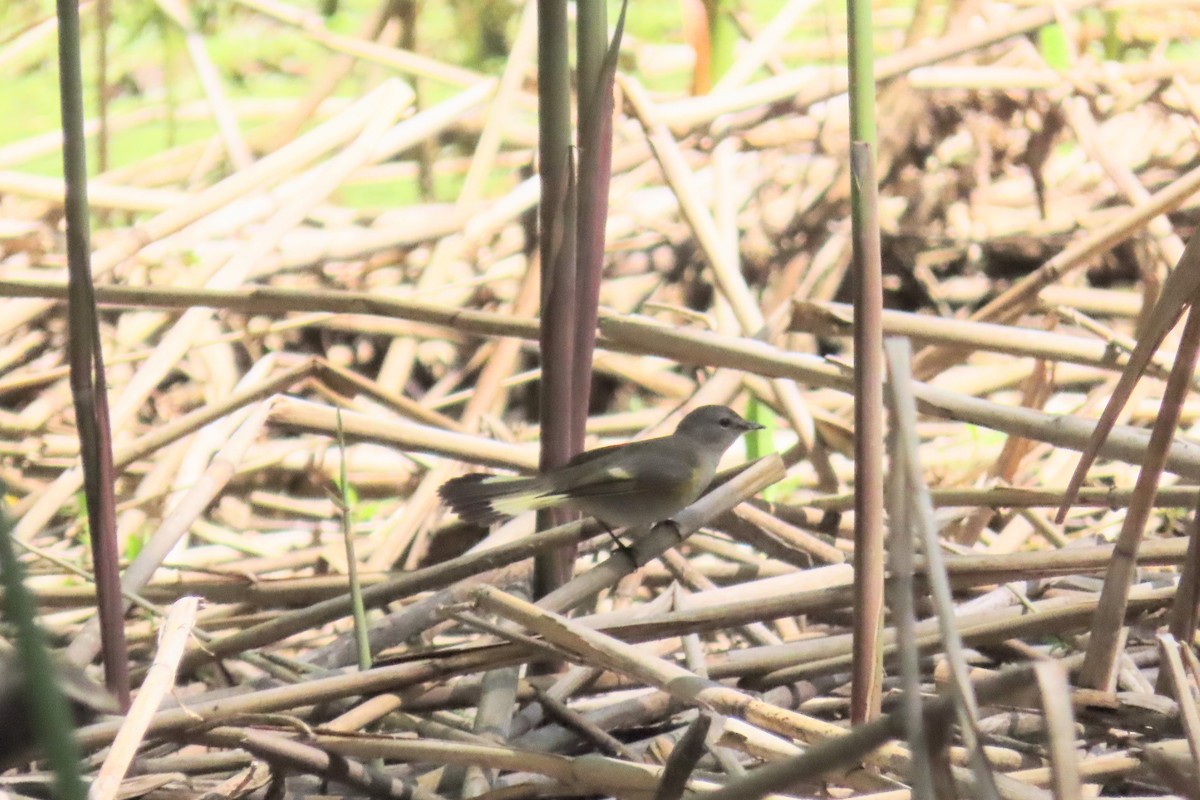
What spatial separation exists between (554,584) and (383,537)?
860 mm

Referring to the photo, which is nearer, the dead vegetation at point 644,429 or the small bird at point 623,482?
the dead vegetation at point 644,429

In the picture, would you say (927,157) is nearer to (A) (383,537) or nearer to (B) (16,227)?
(A) (383,537)

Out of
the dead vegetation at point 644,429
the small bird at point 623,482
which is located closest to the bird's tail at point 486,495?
the small bird at point 623,482

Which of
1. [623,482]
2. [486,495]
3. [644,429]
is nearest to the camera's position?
[486,495]

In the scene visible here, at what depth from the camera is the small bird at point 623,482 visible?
1.65 meters

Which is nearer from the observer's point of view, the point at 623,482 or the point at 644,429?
the point at 623,482

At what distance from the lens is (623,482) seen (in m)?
1.86

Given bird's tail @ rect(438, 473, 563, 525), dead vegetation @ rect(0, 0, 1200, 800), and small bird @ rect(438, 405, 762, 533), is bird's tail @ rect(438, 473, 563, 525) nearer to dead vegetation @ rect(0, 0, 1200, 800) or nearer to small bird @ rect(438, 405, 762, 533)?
Answer: small bird @ rect(438, 405, 762, 533)

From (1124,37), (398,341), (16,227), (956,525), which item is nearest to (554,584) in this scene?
(956,525)

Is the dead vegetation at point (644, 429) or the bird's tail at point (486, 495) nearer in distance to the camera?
the dead vegetation at point (644, 429)

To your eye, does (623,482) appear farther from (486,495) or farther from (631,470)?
(486,495)

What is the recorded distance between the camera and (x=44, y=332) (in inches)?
124

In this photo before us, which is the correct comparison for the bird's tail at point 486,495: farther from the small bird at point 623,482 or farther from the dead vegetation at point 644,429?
the dead vegetation at point 644,429

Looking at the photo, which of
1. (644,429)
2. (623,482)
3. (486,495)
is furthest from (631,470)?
(644,429)
